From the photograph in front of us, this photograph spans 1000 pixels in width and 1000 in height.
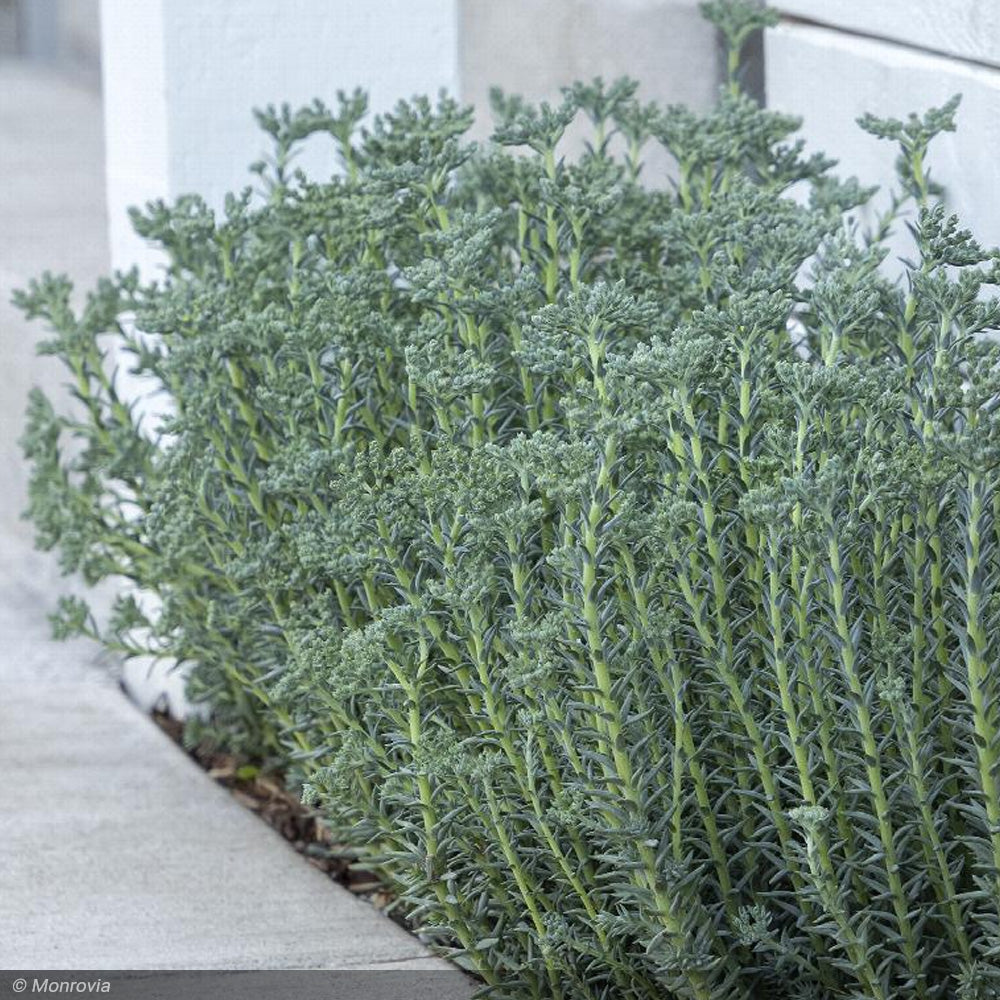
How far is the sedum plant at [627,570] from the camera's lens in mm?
2211

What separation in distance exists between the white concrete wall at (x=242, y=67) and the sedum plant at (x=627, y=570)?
856mm

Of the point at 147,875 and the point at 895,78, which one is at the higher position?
the point at 895,78

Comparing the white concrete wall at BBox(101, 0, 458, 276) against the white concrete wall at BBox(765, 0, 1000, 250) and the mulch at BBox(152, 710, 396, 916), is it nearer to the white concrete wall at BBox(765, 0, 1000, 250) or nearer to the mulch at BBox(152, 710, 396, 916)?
the white concrete wall at BBox(765, 0, 1000, 250)

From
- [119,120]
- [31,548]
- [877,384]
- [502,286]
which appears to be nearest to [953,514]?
[877,384]

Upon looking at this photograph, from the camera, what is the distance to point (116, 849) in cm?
326

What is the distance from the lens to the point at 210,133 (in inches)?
151

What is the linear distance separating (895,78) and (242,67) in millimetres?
1407

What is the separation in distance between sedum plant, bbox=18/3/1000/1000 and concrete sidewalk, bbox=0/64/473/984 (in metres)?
0.18

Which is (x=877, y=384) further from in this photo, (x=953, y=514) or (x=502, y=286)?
(x=502, y=286)
